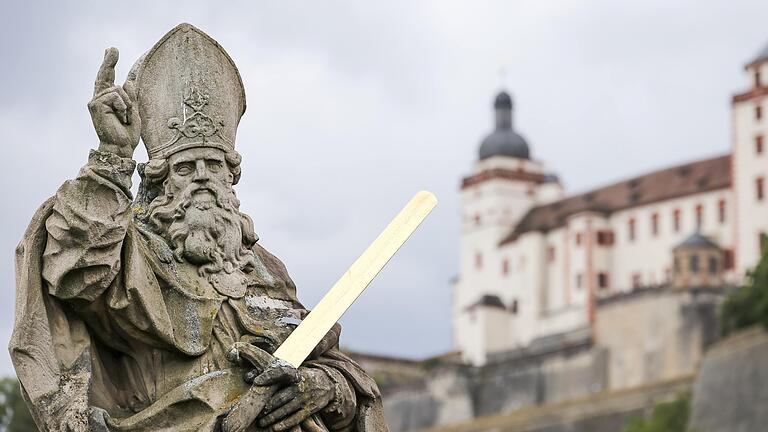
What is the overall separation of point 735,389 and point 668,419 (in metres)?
3.45

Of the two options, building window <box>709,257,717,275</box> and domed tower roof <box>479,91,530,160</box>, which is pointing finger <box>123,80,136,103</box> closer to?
building window <box>709,257,717,275</box>

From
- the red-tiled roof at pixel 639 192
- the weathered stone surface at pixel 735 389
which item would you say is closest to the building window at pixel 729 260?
the red-tiled roof at pixel 639 192

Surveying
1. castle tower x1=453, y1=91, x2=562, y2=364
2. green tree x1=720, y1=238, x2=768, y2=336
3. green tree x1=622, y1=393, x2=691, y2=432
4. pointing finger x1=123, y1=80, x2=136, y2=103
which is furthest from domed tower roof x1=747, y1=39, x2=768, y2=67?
pointing finger x1=123, y1=80, x2=136, y2=103

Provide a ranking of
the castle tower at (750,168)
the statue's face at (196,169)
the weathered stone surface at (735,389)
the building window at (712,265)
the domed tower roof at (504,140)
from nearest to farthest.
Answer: the statue's face at (196,169) → the weathered stone surface at (735,389) → the building window at (712,265) → the castle tower at (750,168) → the domed tower roof at (504,140)

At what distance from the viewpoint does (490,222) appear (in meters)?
102

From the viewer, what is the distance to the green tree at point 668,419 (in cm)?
6581

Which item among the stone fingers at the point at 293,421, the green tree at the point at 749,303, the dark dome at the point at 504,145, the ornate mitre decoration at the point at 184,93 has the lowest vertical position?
the stone fingers at the point at 293,421

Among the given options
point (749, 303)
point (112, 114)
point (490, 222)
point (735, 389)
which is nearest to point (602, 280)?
point (490, 222)

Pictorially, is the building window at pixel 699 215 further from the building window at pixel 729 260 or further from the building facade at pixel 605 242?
the building window at pixel 729 260

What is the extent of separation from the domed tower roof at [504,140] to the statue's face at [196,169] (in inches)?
4013

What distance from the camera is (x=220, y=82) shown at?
661 centimetres

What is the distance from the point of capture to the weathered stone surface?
63.0m

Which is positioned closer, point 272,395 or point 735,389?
point 272,395

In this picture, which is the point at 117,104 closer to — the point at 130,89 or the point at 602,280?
the point at 130,89
